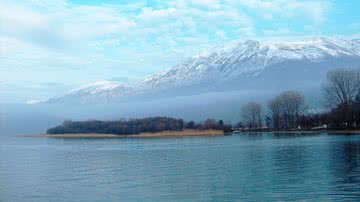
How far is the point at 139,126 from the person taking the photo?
170 m

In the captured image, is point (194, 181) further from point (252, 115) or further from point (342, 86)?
point (252, 115)

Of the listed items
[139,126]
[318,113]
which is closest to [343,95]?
[318,113]

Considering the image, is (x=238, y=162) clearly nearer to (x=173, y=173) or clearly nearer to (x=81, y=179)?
(x=173, y=173)

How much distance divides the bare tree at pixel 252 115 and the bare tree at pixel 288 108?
1780 centimetres

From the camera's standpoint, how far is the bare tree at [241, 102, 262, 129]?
173m

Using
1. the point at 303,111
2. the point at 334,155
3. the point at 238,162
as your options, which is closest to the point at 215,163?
the point at 238,162

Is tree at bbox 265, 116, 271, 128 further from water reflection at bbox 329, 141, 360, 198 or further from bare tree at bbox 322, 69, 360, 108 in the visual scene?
water reflection at bbox 329, 141, 360, 198

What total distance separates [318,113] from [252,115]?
2256 centimetres

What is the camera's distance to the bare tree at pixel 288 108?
487 ft

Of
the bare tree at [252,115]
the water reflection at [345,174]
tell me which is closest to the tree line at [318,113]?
the bare tree at [252,115]

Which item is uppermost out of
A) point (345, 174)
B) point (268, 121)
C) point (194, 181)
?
point (268, 121)

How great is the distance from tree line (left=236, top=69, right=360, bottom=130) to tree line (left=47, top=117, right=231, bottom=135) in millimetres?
10418

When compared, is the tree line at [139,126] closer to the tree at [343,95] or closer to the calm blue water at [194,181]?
the tree at [343,95]

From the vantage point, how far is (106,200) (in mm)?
26094
